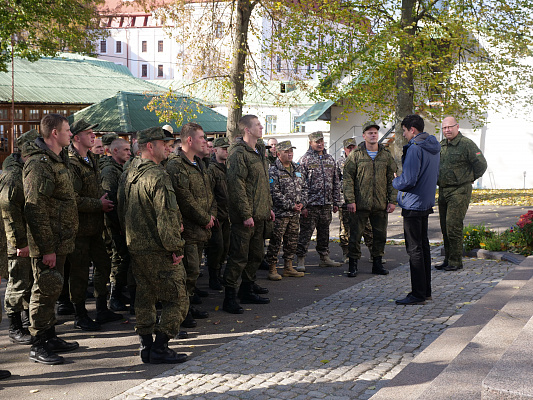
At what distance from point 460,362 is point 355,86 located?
57.9 ft

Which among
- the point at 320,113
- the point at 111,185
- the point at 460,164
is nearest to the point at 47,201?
the point at 111,185

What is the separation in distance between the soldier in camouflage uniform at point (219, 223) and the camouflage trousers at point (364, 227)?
1.97 metres

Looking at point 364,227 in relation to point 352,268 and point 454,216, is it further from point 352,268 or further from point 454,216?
point 454,216

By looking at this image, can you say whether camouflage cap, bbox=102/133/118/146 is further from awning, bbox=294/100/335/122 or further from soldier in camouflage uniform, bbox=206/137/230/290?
awning, bbox=294/100/335/122

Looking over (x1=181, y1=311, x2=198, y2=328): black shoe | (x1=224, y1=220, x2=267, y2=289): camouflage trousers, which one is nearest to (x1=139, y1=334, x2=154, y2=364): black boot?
(x1=181, y1=311, x2=198, y2=328): black shoe

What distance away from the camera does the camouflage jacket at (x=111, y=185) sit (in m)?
7.55

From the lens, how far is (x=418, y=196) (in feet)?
23.8

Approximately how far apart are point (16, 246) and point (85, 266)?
1111 millimetres

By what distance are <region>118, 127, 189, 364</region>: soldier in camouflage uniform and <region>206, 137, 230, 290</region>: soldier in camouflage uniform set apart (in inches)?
113

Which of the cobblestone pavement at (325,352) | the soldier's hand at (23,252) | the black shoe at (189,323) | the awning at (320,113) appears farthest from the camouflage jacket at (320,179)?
the awning at (320,113)

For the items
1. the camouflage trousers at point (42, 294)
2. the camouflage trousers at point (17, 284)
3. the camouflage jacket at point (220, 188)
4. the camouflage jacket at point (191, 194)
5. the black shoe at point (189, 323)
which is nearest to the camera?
the camouflage trousers at point (42, 294)

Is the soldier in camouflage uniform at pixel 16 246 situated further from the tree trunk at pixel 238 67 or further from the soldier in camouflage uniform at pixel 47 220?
the tree trunk at pixel 238 67

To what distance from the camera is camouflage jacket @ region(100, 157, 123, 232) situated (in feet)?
24.8

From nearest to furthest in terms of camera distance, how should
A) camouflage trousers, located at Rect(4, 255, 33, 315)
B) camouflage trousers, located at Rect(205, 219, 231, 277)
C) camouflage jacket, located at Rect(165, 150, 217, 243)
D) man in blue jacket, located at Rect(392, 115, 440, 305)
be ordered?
camouflage trousers, located at Rect(4, 255, 33, 315) → camouflage jacket, located at Rect(165, 150, 217, 243) → man in blue jacket, located at Rect(392, 115, 440, 305) → camouflage trousers, located at Rect(205, 219, 231, 277)
